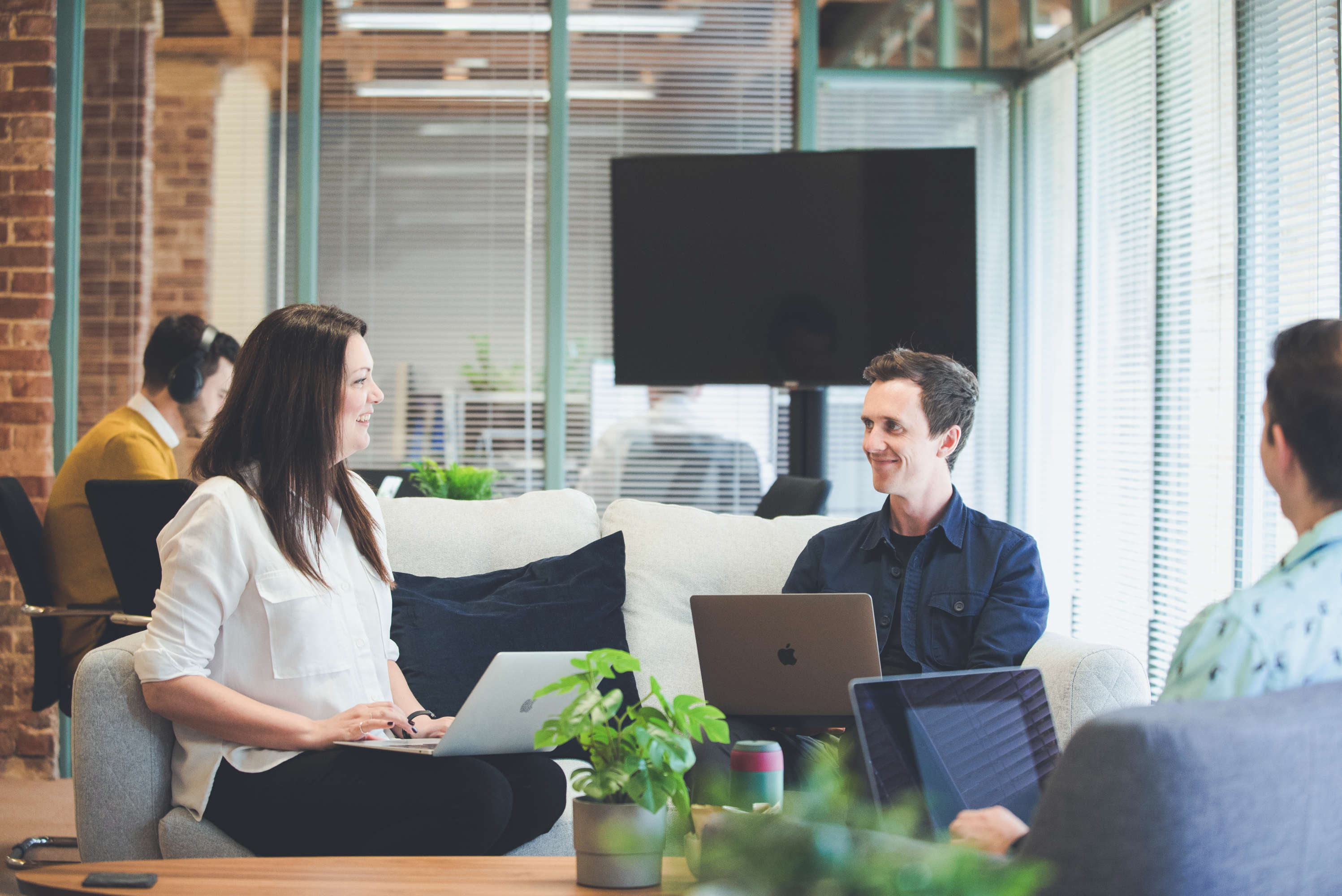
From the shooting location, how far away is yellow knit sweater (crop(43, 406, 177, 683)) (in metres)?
3.07

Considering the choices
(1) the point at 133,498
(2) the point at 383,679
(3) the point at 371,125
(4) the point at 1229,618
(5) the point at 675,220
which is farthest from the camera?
(3) the point at 371,125

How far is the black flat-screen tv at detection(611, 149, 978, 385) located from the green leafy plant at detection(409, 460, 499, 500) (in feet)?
1.91

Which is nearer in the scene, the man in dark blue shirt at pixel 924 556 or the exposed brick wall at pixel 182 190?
the man in dark blue shirt at pixel 924 556

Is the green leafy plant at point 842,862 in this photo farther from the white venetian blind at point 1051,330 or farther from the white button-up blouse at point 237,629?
the white venetian blind at point 1051,330

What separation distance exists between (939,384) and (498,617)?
3.68 ft

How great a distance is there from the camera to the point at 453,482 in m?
3.58

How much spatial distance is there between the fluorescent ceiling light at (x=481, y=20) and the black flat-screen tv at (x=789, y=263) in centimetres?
101

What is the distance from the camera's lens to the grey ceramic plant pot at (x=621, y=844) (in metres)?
1.42

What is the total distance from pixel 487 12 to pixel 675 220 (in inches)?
55.9

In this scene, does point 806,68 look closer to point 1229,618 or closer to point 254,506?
point 254,506

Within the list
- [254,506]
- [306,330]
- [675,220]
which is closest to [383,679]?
[254,506]

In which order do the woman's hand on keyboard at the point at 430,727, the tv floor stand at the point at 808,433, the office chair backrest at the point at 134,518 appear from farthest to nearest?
the tv floor stand at the point at 808,433 < the office chair backrest at the point at 134,518 < the woman's hand on keyboard at the point at 430,727

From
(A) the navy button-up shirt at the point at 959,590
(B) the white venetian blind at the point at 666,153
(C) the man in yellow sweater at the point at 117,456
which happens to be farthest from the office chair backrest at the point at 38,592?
(A) the navy button-up shirt at the point at 959,590

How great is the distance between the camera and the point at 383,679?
210 cm
